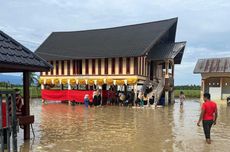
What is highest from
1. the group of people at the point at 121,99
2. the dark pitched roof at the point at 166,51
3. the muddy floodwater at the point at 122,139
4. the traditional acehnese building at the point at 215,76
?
the dark pitched roof at the point at 166,51

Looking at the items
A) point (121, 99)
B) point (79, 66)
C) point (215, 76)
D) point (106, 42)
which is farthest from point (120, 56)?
point (215, 76)

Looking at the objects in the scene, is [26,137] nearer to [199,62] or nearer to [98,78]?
[98,78]

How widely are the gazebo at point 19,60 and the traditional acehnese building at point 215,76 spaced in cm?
2783

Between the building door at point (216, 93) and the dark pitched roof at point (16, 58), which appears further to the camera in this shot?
the building door at point (216, 93)

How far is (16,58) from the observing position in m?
8.84

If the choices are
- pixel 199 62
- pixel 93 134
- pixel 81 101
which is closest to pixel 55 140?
pixel 93 134

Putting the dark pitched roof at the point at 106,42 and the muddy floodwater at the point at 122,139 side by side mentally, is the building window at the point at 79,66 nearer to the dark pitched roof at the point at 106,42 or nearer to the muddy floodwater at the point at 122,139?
the dark pitched roof at the point at 106,42

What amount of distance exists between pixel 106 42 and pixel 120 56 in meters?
→ 5.04

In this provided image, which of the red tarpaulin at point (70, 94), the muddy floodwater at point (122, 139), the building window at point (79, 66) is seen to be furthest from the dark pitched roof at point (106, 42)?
the muddy floodwater at point (122, 139)

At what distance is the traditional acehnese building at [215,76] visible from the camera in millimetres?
34866

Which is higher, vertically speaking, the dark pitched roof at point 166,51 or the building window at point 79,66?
the dark pitched roof at point 166,51

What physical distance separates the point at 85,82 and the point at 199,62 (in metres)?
14.9

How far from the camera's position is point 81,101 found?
102ft

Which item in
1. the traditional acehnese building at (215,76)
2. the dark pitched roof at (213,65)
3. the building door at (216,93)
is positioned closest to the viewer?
the dark pitched roof at (213,65)
